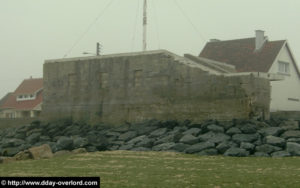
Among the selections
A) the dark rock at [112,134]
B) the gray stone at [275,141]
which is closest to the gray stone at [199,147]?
the gray stone at [275,141]

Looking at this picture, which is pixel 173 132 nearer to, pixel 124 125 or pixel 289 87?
pixel 124 125

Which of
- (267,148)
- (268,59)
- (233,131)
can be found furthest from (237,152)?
(268,59)

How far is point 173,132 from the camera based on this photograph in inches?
863

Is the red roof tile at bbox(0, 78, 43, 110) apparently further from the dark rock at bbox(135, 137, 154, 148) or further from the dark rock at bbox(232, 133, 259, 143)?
the dark rock at bbox(232, 133, 259, 143)

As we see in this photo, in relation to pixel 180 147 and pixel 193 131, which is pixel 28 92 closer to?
pixel 193 131

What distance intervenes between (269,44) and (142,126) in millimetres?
18942

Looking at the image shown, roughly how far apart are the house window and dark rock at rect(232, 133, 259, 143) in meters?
20.5

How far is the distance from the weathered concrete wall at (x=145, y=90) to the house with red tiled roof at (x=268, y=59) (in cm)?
1378

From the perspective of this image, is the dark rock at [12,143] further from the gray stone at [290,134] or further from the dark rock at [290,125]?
the gray stone at [290,134]

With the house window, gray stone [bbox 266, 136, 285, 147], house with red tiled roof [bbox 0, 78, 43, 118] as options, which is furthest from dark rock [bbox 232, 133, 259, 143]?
house with red tiled roof [bbox 0, 78, 43, 118]

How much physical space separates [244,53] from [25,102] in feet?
82.8

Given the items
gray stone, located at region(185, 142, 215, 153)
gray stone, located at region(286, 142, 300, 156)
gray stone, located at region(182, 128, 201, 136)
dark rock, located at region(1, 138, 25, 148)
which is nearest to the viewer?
gray stone, located at region(286, 142, 300, 156)

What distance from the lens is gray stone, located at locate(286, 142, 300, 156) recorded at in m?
17.3

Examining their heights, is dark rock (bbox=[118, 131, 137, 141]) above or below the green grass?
above
